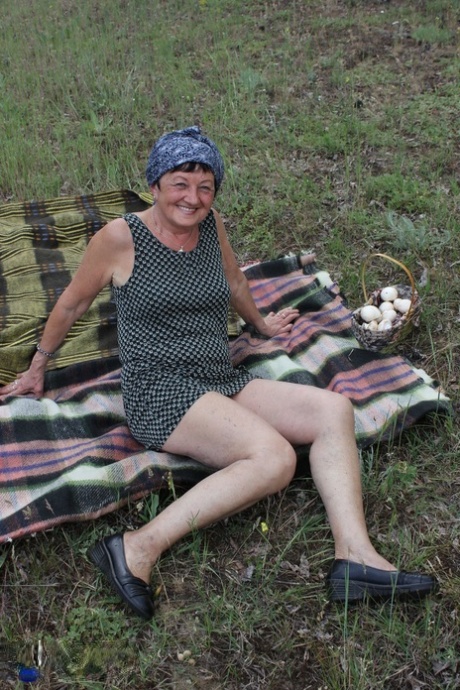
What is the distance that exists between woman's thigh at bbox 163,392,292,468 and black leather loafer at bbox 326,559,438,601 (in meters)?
0.51

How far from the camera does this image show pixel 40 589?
276cm

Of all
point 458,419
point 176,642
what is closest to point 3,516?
point 176,642

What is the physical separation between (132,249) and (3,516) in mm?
1189

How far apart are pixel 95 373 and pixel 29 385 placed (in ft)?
1.20

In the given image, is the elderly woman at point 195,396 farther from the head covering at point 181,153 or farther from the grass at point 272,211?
the grass at point 272,211

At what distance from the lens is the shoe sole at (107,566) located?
2588 millimetres

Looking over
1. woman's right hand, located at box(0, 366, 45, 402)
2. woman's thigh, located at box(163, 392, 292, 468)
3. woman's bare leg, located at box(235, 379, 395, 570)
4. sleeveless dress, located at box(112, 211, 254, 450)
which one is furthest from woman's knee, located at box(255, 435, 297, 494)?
woman's right hand, located at box(0, 366, 45, 402)

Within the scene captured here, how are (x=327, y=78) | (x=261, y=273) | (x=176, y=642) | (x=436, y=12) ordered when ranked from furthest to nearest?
(x=436, y=12)
(x=327, y=78)
(x=261, y=273)
(x=176, y=642)

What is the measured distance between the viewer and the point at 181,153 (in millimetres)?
2934

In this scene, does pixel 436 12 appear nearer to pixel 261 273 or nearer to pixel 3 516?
pixel 261 273

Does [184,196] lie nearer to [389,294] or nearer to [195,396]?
[195,396]

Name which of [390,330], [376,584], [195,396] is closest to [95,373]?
[195,396]

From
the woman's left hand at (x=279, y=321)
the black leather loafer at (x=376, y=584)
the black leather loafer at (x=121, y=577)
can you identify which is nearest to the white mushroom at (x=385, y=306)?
the woman's left hand at (x=279, y=321)

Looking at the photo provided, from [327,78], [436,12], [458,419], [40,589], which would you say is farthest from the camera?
[436,12]
